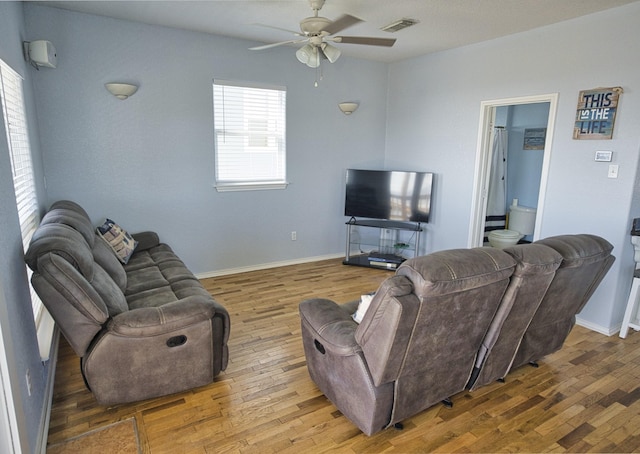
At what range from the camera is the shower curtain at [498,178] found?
599 centimetres

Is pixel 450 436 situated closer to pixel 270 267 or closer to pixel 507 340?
pixel 507 340

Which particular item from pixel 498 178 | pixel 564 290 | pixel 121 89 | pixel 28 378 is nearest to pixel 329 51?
pixel 121 89

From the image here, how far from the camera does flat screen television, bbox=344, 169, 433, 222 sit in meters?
5.07

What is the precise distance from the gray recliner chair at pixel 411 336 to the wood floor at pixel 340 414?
0.16 meters

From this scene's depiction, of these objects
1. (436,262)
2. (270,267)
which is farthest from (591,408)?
(270,267)

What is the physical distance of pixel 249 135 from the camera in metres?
4.73

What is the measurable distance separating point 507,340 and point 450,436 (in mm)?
658

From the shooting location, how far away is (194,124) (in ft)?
14.2

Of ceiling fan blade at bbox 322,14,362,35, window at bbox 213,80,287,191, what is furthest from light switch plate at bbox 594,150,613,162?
window at bbox 213,80,287,191

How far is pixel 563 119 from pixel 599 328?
193 cm

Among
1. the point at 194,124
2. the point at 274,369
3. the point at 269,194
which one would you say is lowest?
the point at 274,369

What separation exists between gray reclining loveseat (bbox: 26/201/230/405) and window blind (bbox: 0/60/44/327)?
233 millimetres

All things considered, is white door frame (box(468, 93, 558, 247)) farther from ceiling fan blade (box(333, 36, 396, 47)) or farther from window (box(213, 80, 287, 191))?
window (box(213, 80, 287, 191))

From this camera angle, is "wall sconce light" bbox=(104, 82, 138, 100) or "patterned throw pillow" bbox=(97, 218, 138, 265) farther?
"wall sconce light" bbox=(104, 82, 138, 100)
